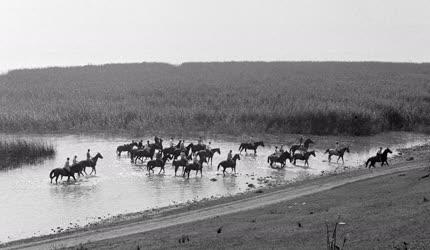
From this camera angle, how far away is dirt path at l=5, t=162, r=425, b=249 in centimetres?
2029

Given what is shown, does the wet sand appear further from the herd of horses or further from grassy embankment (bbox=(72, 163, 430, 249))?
the herd of horses

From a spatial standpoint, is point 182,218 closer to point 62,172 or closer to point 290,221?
point 290,221

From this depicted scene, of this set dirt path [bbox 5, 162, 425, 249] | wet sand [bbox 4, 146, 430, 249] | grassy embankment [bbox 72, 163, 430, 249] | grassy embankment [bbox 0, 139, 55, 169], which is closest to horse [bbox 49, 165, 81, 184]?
grassy embankment [bbox 0, 139, 55, 169]

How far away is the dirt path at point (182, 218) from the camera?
2029 cm

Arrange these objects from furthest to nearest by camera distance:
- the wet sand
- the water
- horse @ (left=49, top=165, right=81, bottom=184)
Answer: horse @ (left=49, top=165, right=81, bottom=184)
the water
the wet sand

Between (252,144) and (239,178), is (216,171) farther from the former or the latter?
(252,144)

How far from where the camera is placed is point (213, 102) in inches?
2424

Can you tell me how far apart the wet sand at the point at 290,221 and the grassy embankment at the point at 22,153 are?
1507cm

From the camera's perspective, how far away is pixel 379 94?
67875 millimetres

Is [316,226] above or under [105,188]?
above

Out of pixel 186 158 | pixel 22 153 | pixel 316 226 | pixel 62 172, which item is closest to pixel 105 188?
pixel 62 172

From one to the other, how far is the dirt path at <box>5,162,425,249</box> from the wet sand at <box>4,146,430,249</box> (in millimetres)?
42

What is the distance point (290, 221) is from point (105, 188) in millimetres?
13509

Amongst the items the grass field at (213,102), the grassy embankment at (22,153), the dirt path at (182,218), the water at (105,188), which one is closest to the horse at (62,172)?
the water at (105,188)
